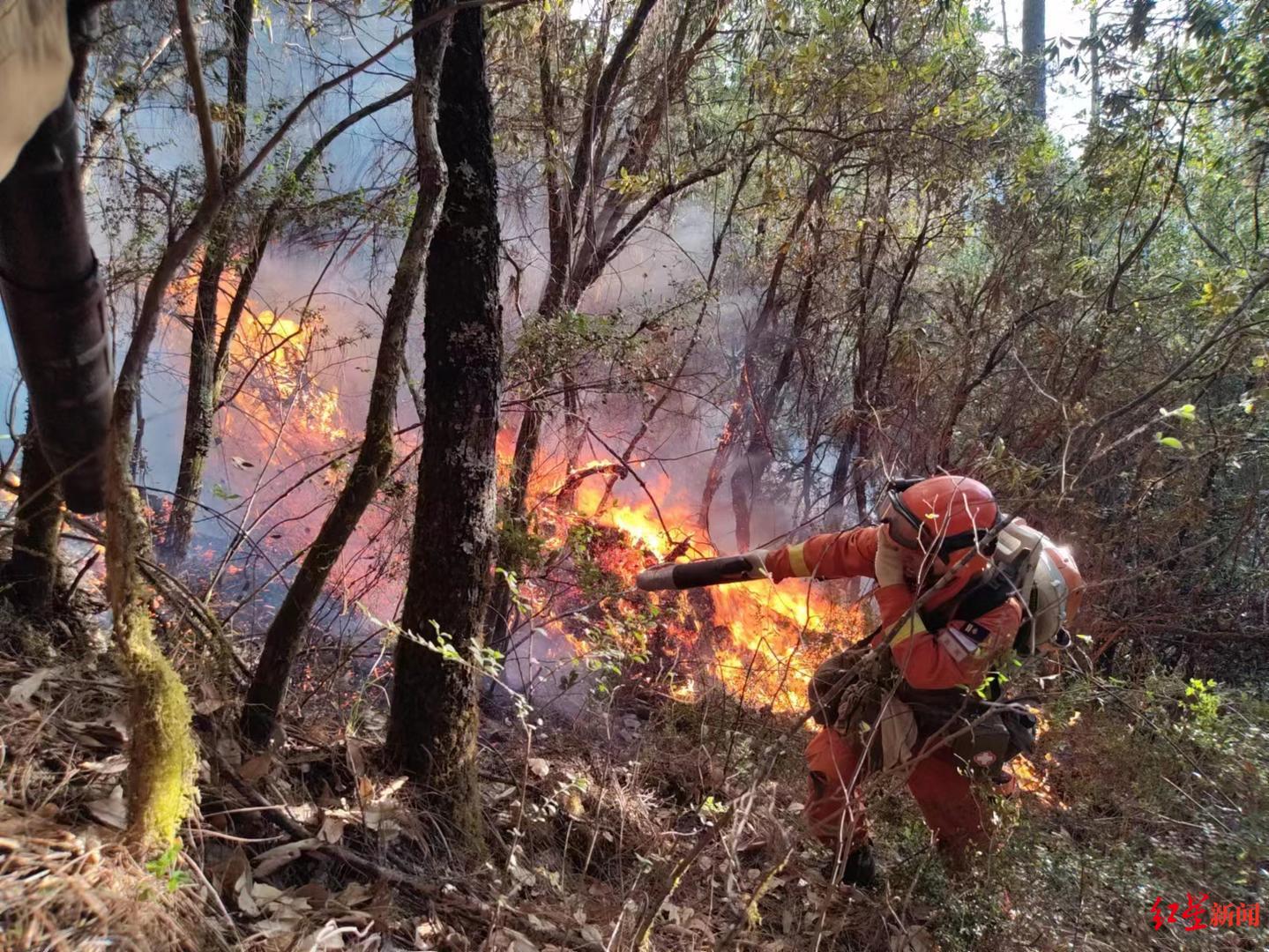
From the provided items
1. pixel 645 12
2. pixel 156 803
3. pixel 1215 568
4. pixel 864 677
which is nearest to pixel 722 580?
pixel 864 677

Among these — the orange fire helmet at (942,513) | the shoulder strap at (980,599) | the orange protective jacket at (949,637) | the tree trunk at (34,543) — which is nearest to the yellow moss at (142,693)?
Answer: the tree trunk at (34,543)

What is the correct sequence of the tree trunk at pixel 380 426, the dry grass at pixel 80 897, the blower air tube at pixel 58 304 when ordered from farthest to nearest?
1. the tree trunk at pixel 380 426
2. the blower air tube at pixel 58 304
3. the dry grass at pixel 80 897

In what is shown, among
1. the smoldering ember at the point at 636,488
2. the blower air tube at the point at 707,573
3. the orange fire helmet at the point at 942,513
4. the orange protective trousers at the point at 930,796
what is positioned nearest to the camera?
the smoldering ember at the point at 636,488

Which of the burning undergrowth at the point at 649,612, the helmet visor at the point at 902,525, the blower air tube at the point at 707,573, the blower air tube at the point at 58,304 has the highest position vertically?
the blower air tube at the point at 58,304

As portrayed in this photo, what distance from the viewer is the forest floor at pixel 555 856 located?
5.93 feet

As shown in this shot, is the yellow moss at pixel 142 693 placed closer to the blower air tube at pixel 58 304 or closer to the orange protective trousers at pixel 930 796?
the blower air tube at pixel 58 304

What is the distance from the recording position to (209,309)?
671 cm

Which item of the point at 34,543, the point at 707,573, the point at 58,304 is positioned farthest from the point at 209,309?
the point at 707,573

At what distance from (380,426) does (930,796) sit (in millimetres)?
3165

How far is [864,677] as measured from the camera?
360 cm

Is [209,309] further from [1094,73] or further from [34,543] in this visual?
[1094,73]

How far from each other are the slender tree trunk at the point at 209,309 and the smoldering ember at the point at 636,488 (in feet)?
0.23

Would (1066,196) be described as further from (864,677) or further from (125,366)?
(125,366)

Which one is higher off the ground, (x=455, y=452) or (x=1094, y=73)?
(x=1094, y=73)
